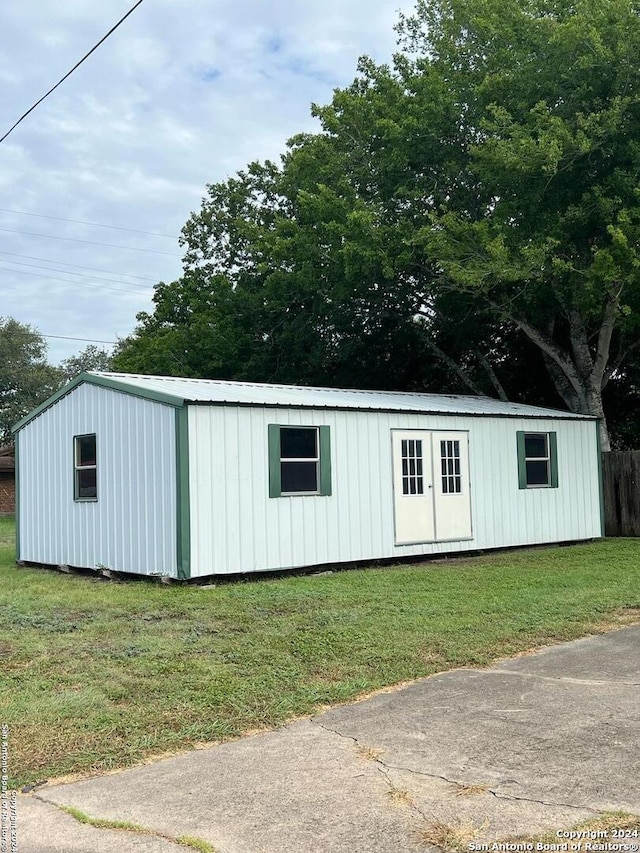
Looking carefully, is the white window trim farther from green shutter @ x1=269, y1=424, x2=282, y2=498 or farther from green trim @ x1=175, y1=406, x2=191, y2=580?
green trim @ x1=175, y1=406, x2=191, y2=580

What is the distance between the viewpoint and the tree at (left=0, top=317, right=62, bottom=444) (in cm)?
5025

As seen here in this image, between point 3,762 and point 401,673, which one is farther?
point 401,673

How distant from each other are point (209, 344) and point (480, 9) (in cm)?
1176

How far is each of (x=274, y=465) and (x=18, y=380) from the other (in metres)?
42.0

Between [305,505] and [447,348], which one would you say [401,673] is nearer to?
[305,505]

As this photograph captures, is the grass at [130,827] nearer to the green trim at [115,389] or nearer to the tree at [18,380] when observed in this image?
the green trim at [115,389]

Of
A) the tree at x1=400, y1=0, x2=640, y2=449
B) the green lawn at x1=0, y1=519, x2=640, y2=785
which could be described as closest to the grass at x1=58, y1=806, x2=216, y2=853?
the green lawn at x1=0, y1=519, x2=640, y2=785

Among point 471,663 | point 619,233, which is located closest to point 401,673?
point 471,663

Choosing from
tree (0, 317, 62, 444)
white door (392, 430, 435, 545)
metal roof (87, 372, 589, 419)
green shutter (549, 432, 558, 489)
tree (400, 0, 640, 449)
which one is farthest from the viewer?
tree (0, 317, 62, 444)

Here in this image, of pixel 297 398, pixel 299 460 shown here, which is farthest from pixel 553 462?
pixel 299 460

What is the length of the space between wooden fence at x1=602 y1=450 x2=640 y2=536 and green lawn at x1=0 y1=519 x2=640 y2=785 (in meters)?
6.04

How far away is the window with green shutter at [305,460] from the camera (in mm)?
12547

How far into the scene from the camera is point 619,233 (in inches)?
632

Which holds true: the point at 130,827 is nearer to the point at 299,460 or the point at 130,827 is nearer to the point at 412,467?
the point at 299,460
